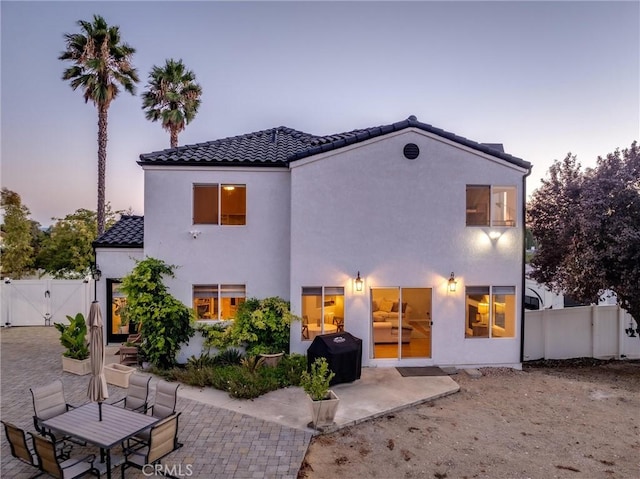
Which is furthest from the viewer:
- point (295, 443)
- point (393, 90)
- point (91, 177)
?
point (91, 177)

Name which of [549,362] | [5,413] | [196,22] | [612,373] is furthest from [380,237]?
[196,22]

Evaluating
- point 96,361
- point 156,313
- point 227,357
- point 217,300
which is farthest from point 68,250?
point 96,361

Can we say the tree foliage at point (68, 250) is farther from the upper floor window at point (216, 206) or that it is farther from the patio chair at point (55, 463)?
the patio chair at point (55, 463)

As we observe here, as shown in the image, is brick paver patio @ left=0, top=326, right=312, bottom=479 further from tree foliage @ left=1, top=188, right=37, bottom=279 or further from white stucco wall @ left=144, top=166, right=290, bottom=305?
tree foliage @ left=1, top=188, right=37, bottom=279

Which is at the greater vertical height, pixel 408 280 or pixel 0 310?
pixel 408 280

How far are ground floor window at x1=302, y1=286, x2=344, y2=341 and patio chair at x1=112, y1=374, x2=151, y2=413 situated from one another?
518 centimetres

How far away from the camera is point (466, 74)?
60.9ft

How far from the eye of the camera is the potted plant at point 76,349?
1118cm

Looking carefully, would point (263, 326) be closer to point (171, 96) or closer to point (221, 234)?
point (221, 234)

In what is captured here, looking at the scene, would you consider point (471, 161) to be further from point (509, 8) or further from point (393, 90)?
point (393, 90)

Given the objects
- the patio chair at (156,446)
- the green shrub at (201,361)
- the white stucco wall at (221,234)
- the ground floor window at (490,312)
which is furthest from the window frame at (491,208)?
the patio chair at (156,446)

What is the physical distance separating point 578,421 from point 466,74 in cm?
1611

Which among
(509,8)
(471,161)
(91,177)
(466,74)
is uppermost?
(509,8)

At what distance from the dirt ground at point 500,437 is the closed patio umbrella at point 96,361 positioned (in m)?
3.83
